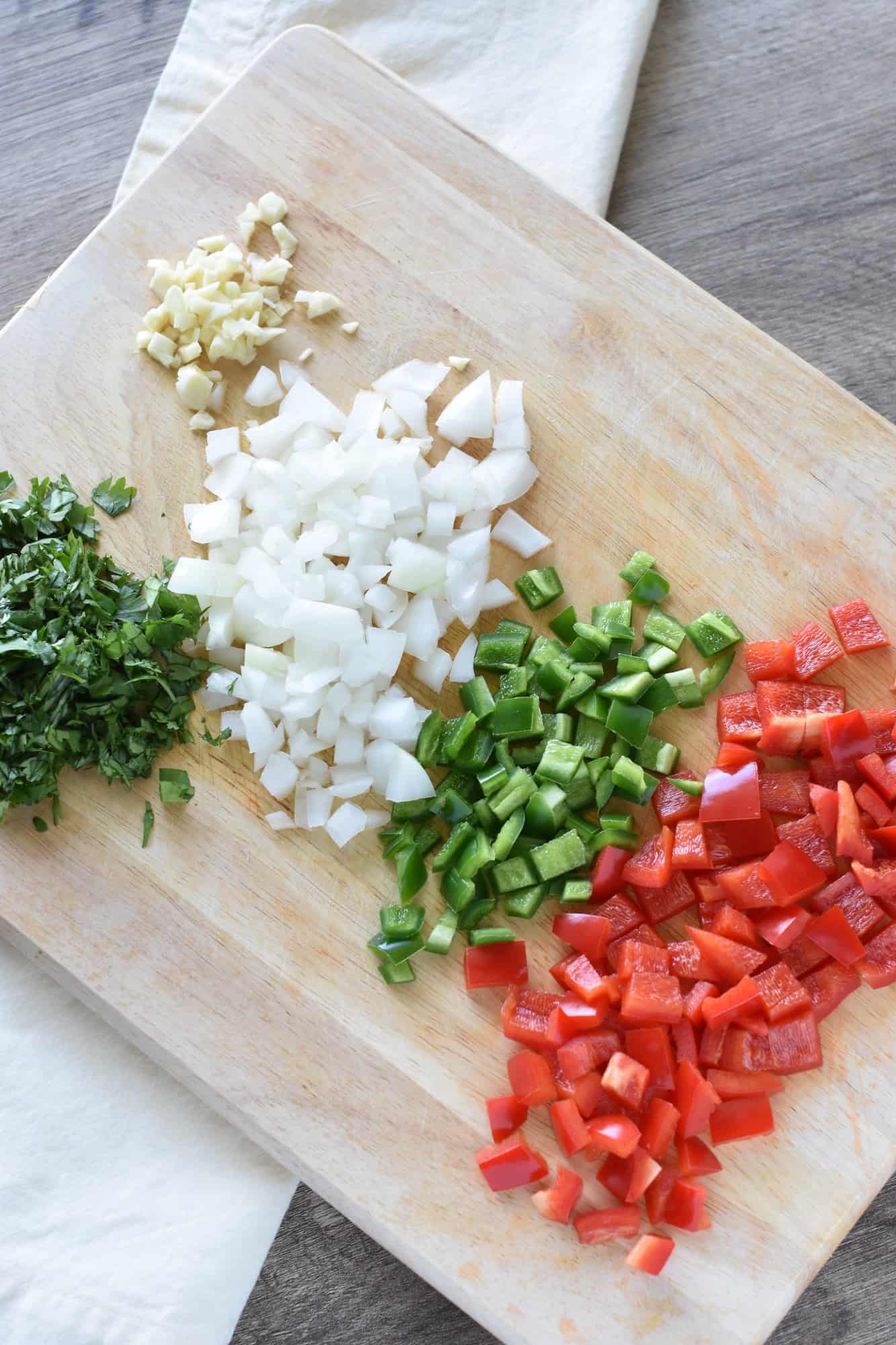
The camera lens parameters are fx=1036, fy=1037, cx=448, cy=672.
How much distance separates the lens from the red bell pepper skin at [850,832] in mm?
2350

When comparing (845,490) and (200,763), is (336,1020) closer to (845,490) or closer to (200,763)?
(200,763)

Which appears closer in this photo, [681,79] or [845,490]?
[845,490]

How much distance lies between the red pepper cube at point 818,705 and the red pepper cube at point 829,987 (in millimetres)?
502

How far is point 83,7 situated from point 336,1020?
2934 millimetres

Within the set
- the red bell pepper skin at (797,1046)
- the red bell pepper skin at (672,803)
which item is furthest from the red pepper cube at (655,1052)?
the red bell pepper skin at (672,803)

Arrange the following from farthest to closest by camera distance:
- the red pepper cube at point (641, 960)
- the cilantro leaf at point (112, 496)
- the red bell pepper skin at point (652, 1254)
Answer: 1. the cilantro leaf at point (112, 496)
2. the red pepper cube at point (641, 960)
3. the red bell pepper skin at point (652, 1254)

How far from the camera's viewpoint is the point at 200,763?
2549mm

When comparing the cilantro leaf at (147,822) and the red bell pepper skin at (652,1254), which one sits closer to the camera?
the red bell pepper skin at (652,1254)

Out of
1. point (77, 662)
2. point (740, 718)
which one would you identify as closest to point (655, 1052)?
point (740, 718)

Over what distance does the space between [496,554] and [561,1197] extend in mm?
1493

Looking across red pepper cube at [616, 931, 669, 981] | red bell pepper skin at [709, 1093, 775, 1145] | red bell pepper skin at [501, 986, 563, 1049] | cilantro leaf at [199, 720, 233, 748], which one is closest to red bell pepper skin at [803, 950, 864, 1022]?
red bell pepper skin at [709, 1093, 775, 1145]

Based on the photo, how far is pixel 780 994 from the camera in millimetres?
2328

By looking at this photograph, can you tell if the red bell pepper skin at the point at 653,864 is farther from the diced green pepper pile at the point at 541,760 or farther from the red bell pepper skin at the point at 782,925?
the red bell pepper skin at the point at 782,925

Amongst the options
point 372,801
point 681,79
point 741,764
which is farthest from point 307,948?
point 681,79
